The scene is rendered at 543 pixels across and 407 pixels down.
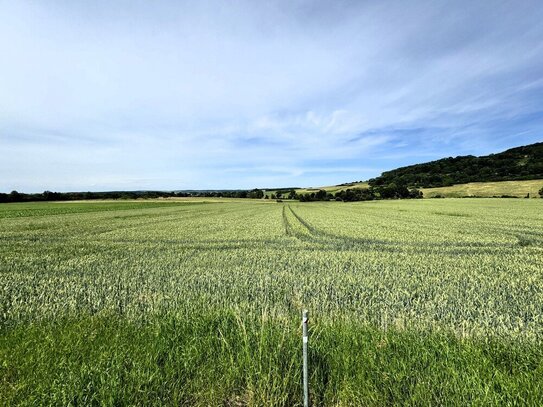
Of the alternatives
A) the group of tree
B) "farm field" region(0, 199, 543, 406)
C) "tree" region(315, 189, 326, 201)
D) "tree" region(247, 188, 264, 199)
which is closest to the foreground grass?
"farm field" region(0, 199, 543, 406)

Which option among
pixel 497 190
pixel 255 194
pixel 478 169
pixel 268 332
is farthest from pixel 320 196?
pixel 268 332

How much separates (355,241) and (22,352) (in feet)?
57.0

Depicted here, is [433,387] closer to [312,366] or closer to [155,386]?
[312,366]

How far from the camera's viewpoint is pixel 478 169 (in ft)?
456

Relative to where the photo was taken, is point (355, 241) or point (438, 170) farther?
point (438, 170)

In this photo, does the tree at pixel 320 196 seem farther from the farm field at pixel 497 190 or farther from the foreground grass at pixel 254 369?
the foreground grass at pixel 254 369

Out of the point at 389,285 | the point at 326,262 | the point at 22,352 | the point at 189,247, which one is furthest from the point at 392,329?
the point at 189,247

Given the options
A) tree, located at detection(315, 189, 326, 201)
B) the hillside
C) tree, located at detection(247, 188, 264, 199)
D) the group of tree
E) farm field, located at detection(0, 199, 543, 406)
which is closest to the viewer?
farm field, located at detection(0, 199, 543, 406)

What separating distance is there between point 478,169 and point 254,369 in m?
166

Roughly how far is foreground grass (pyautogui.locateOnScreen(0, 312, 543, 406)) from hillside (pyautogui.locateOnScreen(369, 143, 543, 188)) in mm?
126651

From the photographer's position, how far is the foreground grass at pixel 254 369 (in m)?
3.37

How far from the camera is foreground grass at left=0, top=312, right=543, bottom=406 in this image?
337 cm

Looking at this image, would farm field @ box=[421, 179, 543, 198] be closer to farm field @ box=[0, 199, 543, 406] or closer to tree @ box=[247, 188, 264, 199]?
tree @ box=[247, 188, 264, 199]

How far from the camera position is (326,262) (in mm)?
12289
